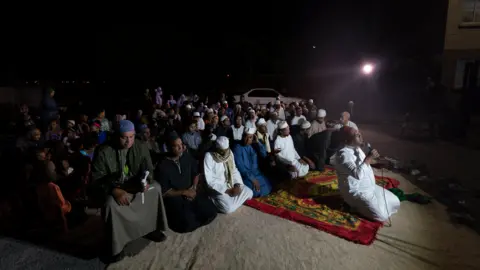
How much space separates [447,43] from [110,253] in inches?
662

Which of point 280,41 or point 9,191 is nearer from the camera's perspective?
point 9,191

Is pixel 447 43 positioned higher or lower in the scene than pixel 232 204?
higher

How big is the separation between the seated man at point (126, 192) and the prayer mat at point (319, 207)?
1.89 meters

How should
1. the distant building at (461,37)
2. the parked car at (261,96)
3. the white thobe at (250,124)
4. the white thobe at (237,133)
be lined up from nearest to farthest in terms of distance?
the white thobe at (237,133), the white thobe at (250,124), the distant building at (461,37), the parked car at (261,96)

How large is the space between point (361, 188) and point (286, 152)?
2.42 metres

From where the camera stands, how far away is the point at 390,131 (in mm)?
12898

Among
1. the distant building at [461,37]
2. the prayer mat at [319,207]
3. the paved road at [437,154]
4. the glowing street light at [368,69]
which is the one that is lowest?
the paved road at [437,154]

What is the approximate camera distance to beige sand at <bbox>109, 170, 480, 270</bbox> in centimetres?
390

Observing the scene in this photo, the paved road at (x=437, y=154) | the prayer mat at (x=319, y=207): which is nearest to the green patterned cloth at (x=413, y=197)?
the prayer mat at (x=319, y=207)

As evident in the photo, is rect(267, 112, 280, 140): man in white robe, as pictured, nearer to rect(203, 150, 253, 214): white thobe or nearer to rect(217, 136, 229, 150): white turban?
rect(203, 150, 253, 214): white thobe

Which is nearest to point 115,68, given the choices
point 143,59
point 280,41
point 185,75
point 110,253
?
point 143,59

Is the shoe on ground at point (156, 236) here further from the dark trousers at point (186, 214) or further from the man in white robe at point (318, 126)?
the man in white robe at point (318, 126)

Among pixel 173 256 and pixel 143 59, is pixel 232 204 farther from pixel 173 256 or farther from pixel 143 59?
pixel 143 59

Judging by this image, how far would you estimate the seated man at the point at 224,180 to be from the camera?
5.30m
